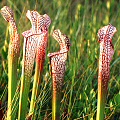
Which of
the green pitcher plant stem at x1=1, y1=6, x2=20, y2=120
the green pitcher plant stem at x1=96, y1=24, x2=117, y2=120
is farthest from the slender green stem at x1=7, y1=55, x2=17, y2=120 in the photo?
the green pitcher plant stem at x1=96, y1=24, x2=117, y2=120

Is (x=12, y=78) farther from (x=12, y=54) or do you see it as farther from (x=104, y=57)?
(x=104, y=57)

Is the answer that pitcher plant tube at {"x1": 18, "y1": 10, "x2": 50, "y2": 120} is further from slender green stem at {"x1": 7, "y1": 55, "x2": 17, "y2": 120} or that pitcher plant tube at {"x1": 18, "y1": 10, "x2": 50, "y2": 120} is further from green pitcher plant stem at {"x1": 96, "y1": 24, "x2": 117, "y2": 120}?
green pitcher plant stem at {"x1": 96, "y1": 24, "x2": 117, "y2": 120}

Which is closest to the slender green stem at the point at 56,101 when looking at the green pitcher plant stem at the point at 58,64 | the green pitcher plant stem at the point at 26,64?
the green pitcher plant stem at the point at 58,64

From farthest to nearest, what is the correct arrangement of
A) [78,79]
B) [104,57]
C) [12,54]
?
[78,79] < [12,54] < [104,57]

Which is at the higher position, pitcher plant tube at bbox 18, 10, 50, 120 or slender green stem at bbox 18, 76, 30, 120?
pitcher plant tube at bbox 18, 10, 50, 120

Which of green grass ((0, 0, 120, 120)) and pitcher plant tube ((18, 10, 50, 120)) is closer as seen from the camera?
pitcher plant tube ((18, 10, 50, 120))

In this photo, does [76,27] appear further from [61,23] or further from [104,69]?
[104,69]

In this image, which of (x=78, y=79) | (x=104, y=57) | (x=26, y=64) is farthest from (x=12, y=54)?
(x=78, y=79)

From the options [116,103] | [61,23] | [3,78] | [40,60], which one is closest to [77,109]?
[116,103]

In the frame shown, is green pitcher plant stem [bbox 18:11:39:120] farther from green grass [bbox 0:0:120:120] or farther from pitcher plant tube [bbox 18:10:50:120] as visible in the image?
green grass [bbox 0:0:120:120]
